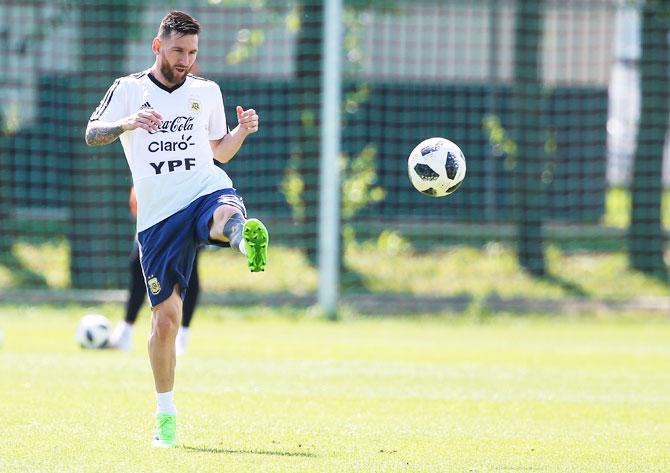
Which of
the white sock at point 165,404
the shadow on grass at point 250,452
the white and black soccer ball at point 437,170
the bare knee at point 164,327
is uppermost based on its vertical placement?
the white and black soccer ball at point 437,170

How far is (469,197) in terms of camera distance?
65.5ft

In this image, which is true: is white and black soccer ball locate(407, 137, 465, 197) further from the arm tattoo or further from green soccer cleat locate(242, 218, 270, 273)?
the arm tattoo

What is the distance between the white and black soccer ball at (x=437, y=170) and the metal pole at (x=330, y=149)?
7.71 meters

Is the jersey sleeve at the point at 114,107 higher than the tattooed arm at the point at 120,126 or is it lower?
higher

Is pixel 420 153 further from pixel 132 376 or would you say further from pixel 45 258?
pixel 45 258

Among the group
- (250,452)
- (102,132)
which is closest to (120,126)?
(102,132)

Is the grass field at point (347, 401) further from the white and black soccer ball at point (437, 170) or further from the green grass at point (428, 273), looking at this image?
the green grass at point (428, 273)

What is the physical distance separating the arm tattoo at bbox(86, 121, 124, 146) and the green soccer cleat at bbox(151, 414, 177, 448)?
1.49 m

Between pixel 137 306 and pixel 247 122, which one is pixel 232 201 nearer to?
pixel 247 122

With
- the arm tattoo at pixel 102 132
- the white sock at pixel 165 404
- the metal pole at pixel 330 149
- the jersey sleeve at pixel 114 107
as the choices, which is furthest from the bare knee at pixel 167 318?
the metal pole at pixel 330 149

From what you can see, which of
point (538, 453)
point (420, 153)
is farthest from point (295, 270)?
point (538, 453)

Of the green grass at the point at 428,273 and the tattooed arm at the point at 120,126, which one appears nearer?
the tattooed arm at the point at 120,126

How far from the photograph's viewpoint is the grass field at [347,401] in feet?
21.6

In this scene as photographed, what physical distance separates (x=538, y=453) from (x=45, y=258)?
12654 millimetres
